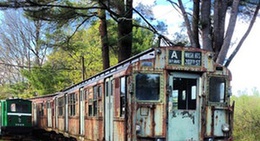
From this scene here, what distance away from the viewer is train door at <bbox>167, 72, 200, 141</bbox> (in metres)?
8.48

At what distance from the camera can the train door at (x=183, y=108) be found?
848cm

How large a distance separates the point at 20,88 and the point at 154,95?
30255mm

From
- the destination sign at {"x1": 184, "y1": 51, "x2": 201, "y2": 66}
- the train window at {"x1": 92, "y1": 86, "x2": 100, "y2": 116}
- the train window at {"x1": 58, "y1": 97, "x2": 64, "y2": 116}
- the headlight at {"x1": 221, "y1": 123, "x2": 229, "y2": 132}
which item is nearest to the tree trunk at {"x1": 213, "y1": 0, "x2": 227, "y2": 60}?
the destination sign at {"x1": 184, "y1": 51, "x2": 201, "y2": 66}

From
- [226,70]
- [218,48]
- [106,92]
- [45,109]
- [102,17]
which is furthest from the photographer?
[45,109]

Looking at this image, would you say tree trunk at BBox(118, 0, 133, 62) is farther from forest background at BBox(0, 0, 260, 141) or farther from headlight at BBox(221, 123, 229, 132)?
headlight at BBox(221, 123, 229, 132)

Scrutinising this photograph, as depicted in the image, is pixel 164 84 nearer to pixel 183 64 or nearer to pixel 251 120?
pixel 183 64

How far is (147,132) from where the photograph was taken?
820 cm

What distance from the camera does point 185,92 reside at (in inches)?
341

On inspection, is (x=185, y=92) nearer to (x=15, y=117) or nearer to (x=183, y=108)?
(x=183, y=108)

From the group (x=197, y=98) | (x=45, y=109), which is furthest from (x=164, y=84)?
(x=45, y=109)

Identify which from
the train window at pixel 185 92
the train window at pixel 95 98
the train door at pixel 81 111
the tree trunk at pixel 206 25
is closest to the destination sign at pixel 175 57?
the train window at pixel 185 92

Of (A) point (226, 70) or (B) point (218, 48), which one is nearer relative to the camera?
(A) point (226, 70)

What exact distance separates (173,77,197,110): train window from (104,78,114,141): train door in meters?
1.71

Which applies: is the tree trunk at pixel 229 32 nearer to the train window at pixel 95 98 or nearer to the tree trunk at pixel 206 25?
the tree trunk at pixel 206 25
